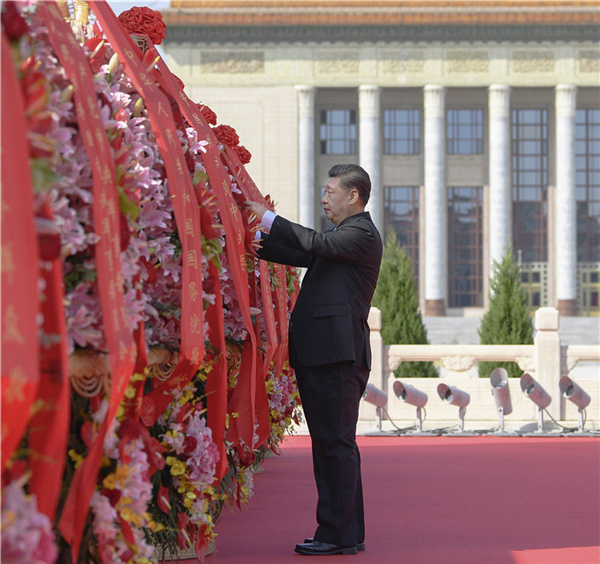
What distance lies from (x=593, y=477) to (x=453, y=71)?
3142cm

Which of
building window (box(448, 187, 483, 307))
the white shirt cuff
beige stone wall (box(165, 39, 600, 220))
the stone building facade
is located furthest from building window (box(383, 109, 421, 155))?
the white shirt cuff

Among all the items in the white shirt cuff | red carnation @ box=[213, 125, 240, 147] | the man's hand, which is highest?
red carnation @ box=[213, 125, 240, 147]

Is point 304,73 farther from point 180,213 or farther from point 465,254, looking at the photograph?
point 180,213

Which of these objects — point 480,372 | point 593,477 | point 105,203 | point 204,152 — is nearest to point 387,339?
point 480,372

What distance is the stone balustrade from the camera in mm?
12156

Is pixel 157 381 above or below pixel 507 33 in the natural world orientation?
below

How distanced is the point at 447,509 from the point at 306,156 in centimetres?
3242

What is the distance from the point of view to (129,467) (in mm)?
2979

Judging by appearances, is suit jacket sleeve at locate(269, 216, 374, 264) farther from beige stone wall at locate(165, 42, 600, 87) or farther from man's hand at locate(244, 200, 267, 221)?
beige stone wall at locate(165, 42, 600, 87)

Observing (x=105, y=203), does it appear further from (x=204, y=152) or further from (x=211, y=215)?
(x=204, y=152)

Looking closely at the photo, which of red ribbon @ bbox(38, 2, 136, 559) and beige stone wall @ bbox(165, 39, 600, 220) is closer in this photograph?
red ribbon @ bbox(38, 2, 136, 559)

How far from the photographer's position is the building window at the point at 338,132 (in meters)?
39.4

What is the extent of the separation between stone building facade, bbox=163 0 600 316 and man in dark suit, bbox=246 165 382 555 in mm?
32609

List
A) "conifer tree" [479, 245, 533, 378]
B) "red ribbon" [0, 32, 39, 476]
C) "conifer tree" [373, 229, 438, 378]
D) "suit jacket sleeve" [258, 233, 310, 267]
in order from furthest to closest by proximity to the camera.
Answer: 1. "conifer tree" [479, 245, 533, 378]
2. "conifer tree" [373, 229, 438, 378]
3. "suit jacket sleeve" [258, 233, 310, 267]
4. "red ribbon" [0, 32, 39, 476]
